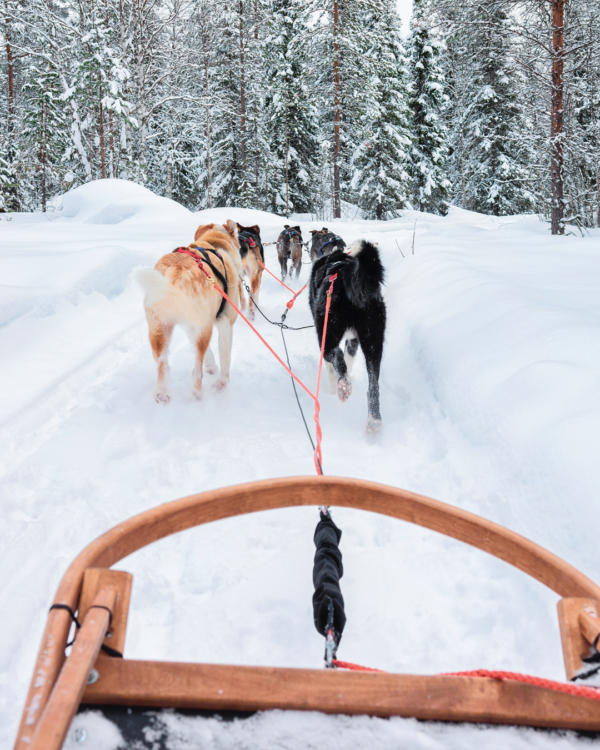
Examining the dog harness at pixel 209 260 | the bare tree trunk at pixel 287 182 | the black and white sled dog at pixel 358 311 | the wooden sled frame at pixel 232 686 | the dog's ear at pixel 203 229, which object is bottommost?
the wooden sled frame at pixel 232 686

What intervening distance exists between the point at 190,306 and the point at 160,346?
40 cm

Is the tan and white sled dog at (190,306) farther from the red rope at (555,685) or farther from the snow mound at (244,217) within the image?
the snow mound at (244,217)

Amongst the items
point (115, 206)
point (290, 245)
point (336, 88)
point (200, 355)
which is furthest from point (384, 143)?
point (200, 355)

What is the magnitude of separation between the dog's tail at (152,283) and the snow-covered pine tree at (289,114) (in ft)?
59.9

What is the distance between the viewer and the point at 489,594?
1.72 meters

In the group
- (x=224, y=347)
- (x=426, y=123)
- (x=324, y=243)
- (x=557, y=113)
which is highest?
(x=426, y=123)

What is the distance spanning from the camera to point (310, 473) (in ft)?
8.48

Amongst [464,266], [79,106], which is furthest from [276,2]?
[464,266]

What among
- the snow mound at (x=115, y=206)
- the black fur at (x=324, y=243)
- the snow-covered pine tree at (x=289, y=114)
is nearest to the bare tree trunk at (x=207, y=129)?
the snow-covered pine tree at (x=289, y=114)

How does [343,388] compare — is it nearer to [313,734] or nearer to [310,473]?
[310,473]

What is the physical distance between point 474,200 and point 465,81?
6529 mm

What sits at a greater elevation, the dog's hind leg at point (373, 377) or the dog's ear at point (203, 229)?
the dog's ear at point (203, 229)

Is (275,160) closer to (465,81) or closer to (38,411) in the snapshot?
(465,81)

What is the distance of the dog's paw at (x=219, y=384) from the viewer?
12.2 ft
